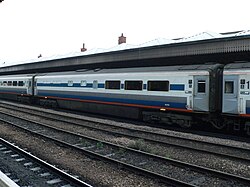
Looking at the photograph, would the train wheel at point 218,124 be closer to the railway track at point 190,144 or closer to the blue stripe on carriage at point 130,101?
the blue stripe on carriage at point 130,101

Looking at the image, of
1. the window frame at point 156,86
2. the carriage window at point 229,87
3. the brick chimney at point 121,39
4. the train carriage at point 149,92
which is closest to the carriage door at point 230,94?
the carriage window at point 229,87

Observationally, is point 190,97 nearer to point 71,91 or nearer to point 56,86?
point 71,91

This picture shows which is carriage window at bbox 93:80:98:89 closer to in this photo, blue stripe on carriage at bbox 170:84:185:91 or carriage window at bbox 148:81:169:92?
carriage window at bbox 148:81:169:92

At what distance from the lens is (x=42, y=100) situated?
93.4 feet

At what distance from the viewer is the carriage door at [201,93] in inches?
544

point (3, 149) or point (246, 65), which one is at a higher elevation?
point (246, 65)

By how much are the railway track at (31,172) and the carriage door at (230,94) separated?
861 cm

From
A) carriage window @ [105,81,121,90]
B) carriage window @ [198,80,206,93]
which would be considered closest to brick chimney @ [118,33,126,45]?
carriage window @ [105,81,121,90]

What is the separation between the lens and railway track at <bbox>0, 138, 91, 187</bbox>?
6.92m

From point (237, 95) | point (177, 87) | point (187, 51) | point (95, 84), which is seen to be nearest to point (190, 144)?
point (237, 95)

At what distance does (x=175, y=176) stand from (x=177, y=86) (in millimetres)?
7997

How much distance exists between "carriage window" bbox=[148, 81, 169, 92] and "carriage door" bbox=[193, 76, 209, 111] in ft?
5.88

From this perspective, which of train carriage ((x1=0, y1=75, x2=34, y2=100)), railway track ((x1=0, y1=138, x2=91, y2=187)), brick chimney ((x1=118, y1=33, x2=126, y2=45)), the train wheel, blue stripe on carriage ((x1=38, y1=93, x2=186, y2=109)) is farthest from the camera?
brick chimney ((x1=118, y1=33, x2=126, y2=45))

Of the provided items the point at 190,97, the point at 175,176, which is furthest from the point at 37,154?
the point at 190,97
